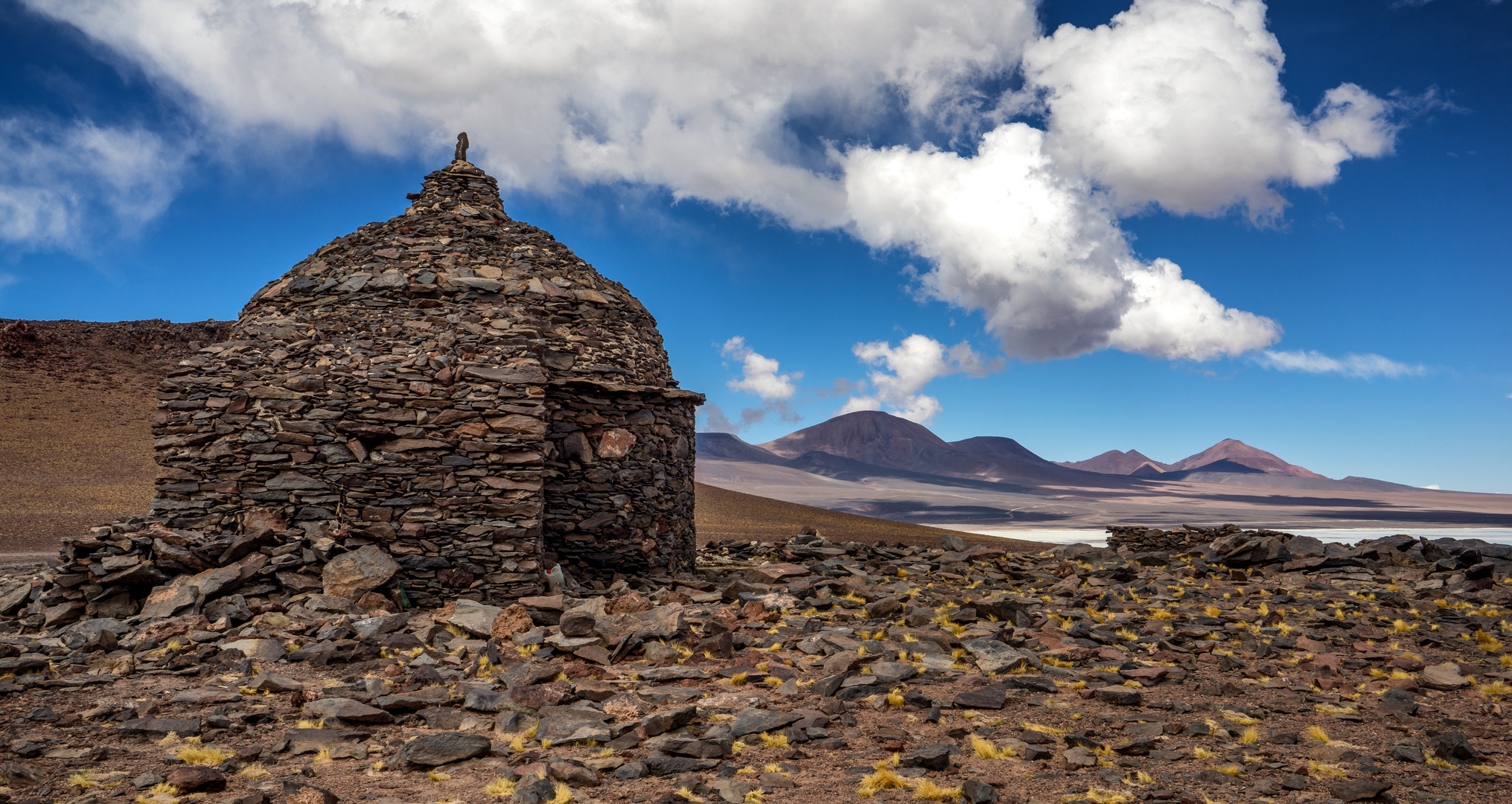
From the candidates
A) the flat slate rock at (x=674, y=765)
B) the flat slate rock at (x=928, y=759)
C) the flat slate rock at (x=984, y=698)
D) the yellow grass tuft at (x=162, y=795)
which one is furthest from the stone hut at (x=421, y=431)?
the flat slate rock at (x=928, y=759)

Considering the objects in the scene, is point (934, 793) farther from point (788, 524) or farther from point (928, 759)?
point (788, 524)

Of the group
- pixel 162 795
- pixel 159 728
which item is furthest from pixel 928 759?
pixel 159 728

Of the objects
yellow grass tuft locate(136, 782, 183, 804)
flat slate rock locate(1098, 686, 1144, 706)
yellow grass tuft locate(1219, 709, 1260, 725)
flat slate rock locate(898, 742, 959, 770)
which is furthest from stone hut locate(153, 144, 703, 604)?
yellow grass tuft locate(1219, 709, 1260, 725)

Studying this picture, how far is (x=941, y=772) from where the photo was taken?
6.12 meters

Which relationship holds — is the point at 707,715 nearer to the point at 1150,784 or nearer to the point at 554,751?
the point at 554,751

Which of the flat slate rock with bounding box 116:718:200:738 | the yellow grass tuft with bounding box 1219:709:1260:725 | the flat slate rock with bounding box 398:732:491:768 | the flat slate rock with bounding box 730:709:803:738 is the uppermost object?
the yellow grass tuft with bounding box 1219:709:1260:725

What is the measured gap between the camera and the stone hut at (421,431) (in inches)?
485

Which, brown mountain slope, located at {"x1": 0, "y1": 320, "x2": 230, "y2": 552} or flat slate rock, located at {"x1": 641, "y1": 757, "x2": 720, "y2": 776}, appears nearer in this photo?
flat slate rock, located at {"x1": 641, "y1": 757, "x2": 720, "y2": 776}

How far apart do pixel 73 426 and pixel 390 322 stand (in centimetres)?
4247

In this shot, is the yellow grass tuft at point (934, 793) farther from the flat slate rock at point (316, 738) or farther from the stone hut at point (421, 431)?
the stone hut at point (421, 431)

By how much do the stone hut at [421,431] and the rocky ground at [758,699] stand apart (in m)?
1.18

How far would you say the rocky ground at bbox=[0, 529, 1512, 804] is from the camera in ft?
19.4

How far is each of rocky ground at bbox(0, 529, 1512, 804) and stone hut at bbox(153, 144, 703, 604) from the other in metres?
1.18

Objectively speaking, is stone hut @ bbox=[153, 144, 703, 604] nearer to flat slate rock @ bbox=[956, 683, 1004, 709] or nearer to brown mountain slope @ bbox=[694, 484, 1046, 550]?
flat slate rock @ bbox=[956, 683, 1004, 709]
